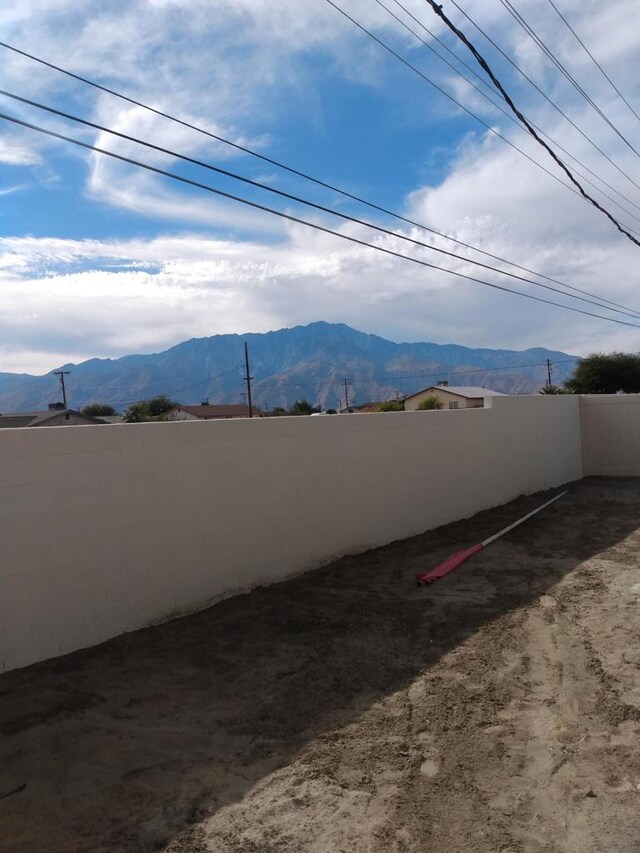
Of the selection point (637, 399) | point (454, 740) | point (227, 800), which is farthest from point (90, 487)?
point (637, 399)

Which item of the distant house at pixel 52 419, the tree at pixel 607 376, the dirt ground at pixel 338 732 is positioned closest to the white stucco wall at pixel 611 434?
the dirt ground at pixel 338 732

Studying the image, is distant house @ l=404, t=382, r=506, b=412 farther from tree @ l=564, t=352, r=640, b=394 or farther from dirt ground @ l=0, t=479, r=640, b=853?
dirt ground @ l=0, t=479, r=640, b=853

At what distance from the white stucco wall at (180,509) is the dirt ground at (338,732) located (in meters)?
0.28

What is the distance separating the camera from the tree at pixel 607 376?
4144 cm

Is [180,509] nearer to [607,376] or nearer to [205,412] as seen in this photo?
[607,376]

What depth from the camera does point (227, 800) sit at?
3045 mm

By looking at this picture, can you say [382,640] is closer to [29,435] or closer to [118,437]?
[118,437]

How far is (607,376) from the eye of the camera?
137 ft

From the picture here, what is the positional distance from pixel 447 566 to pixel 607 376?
38524 millimetres

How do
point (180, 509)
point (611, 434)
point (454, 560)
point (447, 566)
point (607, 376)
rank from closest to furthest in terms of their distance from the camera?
1. point (180, 509)
2. point (447, 566)
3. point (454, 560)
4. point (611, 434)
5. point (607, 376)

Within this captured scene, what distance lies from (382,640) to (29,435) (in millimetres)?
3034

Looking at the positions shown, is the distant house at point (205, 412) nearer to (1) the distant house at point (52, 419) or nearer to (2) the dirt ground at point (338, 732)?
(1) the distant house at point (52, 419)

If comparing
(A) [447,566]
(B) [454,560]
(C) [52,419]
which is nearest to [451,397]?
(C) [52,419]

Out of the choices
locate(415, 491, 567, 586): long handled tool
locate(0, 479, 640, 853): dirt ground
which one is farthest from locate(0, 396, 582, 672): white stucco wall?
locate(415, 491, 567, 586): long handled tool
